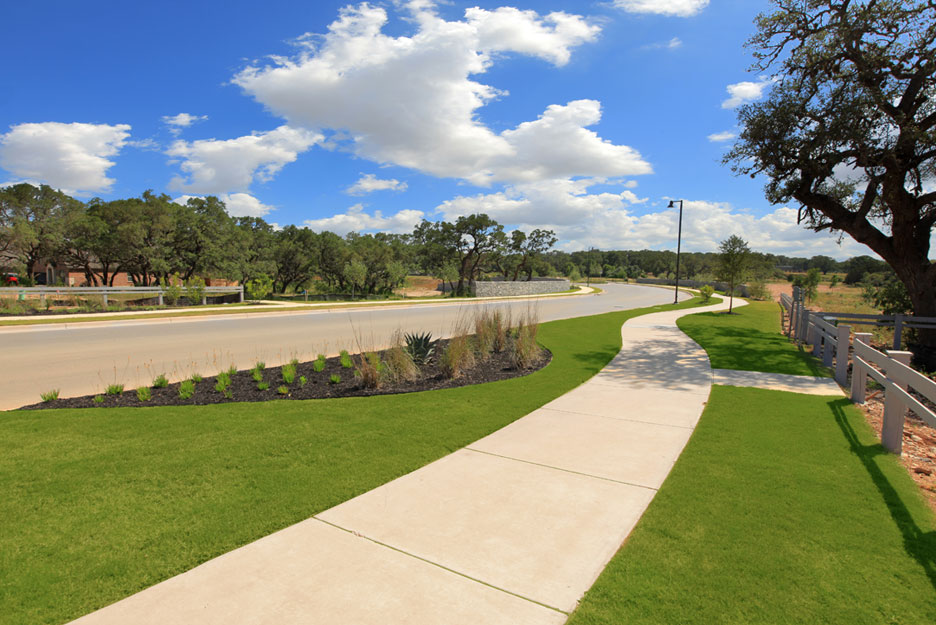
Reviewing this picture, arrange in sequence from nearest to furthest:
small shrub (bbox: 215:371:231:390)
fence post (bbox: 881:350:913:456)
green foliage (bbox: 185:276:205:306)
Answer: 1. fence post (bbox: 881:350:913:456)
2. small shrub (bbox: 215:371:231:390)
3. green foliage (bbox: 185:276:205:306)

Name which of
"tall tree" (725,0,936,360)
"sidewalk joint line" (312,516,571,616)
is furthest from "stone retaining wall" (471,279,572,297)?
"sidewalk joint line" (312,516,571,616)

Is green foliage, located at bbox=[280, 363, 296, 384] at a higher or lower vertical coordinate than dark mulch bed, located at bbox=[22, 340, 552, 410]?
higher

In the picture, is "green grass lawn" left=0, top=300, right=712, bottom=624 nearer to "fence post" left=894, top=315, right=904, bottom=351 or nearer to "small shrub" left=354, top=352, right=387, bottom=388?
"small shrub" left=354, top=352, right=387, bottom=388

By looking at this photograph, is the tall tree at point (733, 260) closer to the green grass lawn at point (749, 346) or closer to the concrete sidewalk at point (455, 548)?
the green grass lawn at point (749, 346)

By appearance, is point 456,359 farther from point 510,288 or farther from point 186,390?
point 510,288

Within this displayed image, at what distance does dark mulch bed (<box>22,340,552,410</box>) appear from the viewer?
6754 mm

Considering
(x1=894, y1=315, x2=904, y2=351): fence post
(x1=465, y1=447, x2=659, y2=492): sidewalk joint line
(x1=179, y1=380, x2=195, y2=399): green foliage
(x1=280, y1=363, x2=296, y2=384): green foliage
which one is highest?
(x1=894, y1=315, x2=904, y2=351): fence post

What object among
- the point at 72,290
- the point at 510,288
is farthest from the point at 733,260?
the point at 72,290

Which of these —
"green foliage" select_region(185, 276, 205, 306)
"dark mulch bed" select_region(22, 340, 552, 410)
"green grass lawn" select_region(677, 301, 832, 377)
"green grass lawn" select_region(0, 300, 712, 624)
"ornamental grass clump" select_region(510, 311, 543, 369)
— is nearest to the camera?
"green grass lawn" select_region(0, 300, 712, 624)

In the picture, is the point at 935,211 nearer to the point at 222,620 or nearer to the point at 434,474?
the point at 434,474

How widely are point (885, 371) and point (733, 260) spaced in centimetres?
2277

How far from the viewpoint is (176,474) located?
4.25 metres

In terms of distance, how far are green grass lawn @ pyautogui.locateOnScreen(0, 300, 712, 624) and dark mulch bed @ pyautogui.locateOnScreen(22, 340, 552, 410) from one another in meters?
0.43

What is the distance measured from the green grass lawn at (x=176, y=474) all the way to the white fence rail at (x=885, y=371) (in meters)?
3.90
